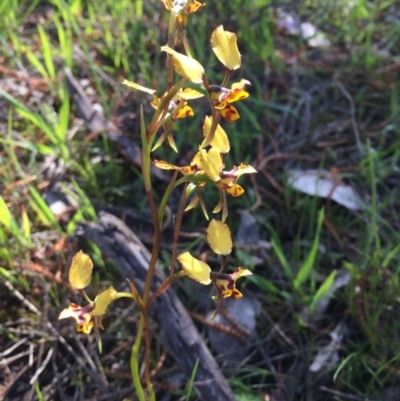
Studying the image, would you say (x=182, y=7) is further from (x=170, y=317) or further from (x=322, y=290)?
(x=322, y=290)

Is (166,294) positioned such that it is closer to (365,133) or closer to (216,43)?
(216,43)

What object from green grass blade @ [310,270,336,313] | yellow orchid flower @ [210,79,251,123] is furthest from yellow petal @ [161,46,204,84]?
green grass blade @ [310,270,336,313]

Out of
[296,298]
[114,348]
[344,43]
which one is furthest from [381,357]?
[344,43]

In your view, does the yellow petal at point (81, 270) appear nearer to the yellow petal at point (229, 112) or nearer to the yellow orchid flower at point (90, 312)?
the yellow orchid flower at point (90, 312)

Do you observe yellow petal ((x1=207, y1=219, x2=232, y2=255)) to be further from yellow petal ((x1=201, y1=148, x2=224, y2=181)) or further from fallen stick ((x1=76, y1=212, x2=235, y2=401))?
fallen stick ((x1=76, y1=212, x2=235, y2=401))

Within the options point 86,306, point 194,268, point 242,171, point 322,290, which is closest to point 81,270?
point 86,306

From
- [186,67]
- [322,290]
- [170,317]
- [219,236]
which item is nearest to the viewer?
[186,67]

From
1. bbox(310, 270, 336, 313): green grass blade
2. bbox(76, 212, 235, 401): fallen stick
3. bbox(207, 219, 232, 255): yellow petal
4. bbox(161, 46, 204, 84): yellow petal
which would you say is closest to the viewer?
bbox(161, 46, 204, 84): yellow petal
